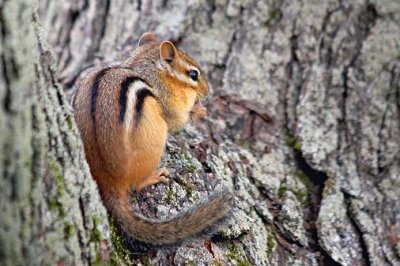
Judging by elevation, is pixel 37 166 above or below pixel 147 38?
above

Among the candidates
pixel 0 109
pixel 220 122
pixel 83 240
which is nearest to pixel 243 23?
pixel 220 122

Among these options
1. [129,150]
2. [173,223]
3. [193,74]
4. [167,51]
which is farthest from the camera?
[193,74]

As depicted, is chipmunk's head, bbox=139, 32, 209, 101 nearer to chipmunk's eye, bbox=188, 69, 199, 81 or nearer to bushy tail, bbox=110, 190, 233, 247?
chipmunk's eye, bbox=188, 69, 199, 81

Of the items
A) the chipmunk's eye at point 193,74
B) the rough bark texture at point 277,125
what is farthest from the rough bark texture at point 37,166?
the chipmunk's eye at point 193,74

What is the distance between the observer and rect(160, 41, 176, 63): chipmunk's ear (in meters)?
3.19

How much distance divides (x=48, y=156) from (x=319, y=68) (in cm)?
211

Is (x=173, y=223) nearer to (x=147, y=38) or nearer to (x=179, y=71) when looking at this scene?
(x=179, y=71)

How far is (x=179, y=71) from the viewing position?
3.28m

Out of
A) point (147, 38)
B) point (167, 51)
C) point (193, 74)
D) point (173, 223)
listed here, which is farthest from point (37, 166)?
point (147, 38)

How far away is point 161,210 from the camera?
2508 millimetres

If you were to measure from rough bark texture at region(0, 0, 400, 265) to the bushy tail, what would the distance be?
0.24 ft

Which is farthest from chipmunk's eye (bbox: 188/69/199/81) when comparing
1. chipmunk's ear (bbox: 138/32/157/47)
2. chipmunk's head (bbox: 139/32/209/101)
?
chipmunk's ear (bbox: 138/32/157/47)

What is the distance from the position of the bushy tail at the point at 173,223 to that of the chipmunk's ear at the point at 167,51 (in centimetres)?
100

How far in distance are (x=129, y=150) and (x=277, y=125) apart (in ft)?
3.78
